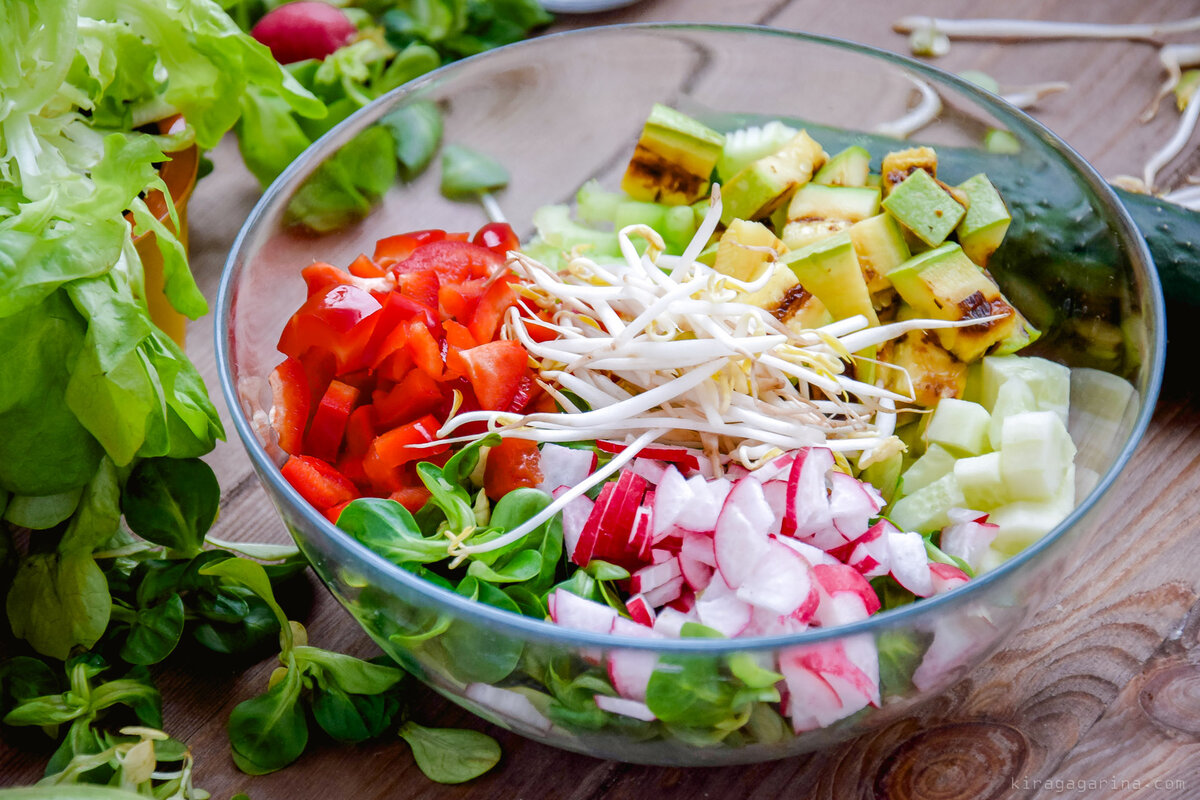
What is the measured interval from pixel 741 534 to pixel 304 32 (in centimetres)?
114

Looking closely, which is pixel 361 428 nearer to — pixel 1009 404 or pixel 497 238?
pixel 497 238

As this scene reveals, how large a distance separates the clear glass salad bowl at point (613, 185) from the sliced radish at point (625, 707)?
19 mm

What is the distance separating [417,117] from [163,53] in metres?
0.29

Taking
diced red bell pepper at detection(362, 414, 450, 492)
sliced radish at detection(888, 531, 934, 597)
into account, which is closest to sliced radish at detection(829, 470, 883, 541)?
sliced radish at detection(888, 531, 934, 597)

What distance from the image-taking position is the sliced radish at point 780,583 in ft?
2.69

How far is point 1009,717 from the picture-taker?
101cm

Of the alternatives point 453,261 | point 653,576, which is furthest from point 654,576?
point 453,261

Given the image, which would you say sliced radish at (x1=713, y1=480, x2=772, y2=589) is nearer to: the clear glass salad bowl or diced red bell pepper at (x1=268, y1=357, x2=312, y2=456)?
the clear glass salad bowl

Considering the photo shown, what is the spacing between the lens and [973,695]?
40.3 inches

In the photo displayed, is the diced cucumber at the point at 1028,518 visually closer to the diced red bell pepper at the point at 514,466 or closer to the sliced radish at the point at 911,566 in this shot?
the sliced radish at the point at 911,566

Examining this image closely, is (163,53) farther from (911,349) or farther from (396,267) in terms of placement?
(911,349)

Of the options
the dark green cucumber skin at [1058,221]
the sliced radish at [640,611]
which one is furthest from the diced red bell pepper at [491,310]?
the dark green cucumber skin at [1058,221]

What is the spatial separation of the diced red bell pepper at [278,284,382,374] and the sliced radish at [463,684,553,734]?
1.15 feet

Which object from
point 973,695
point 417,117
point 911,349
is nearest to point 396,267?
point 417,117
